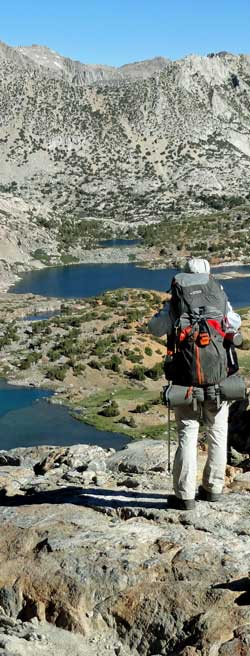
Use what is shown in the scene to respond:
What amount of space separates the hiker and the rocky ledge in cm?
64

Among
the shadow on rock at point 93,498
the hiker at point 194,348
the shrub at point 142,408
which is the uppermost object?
the hiker at point 194,348

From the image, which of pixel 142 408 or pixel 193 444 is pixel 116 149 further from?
pixel 193 444

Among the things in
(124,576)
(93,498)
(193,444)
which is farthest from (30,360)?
(124,576)

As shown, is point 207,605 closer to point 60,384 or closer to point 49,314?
point 60,384

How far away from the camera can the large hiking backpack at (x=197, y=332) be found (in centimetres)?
710

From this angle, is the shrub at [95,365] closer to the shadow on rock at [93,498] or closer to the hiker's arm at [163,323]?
the shadow on rock at [93,498]

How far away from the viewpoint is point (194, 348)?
23.3ft

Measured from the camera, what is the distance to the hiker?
7121mm

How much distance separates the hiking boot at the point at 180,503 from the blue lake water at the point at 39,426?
23175 millimetres

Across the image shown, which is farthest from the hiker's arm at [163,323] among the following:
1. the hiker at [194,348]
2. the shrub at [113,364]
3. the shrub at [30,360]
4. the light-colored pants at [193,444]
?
the shrub at [30,360]

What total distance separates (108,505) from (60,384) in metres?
35.0

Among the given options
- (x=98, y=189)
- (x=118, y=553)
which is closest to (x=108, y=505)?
(x=118, y=553)

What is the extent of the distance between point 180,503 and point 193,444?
2.60 feet

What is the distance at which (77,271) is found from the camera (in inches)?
4114
